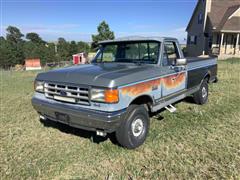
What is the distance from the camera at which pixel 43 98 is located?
399 cm

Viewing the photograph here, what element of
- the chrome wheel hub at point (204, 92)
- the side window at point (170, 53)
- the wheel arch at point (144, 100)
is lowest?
the chrome wheel hub at point (204, 92)

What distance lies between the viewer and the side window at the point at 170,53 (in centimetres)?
458

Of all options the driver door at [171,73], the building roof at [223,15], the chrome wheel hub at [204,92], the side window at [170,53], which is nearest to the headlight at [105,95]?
the driver door at [171,73]

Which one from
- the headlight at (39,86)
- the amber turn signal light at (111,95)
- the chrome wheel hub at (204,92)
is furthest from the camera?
the chrome wheel hub at (204,92)

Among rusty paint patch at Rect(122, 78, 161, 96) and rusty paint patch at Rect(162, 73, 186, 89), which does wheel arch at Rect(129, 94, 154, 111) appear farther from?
rusty paint patch at Rect(162, 73, 186, 89)

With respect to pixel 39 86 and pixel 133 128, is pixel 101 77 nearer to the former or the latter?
pixel 133 128

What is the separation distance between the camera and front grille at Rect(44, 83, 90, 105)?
3359 mm

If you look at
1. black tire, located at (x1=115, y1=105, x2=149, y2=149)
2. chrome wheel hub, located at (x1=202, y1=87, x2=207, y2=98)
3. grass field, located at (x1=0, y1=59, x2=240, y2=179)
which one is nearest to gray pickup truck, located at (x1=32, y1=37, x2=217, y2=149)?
black tire, located at (x1=115, y1=105, x2=149, y2=149)

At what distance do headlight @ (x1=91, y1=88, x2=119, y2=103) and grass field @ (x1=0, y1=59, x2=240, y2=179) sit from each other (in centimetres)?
105

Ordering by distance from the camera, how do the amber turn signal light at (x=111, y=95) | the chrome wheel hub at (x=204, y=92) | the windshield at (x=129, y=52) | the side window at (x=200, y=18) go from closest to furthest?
the amber turn signal light at (x=111, y=95) < the windshield at (x=129, y=52) < the chrome wheel hub at (x=204, y=92) < the side window at (x=200, y=18)

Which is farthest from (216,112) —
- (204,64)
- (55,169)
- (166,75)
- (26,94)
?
(26,94)

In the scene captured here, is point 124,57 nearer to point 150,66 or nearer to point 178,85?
point 150,66

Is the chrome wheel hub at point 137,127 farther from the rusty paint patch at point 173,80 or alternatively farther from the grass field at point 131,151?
the rusty paint patch at point 173,80

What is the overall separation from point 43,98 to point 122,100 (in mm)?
1619
